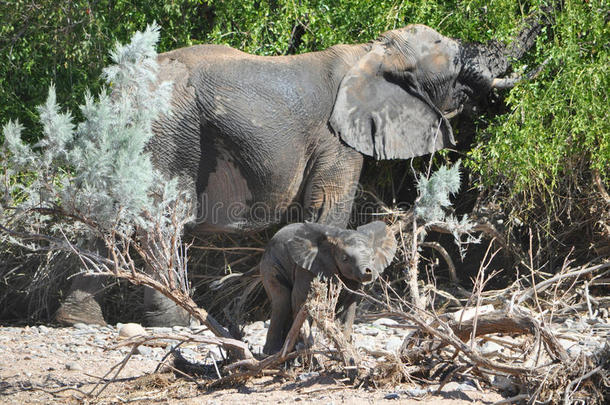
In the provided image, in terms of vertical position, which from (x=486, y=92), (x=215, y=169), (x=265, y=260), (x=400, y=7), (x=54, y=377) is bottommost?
(x=54, y=377)

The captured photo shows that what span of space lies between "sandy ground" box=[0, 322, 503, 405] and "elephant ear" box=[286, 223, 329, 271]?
0.73 metres

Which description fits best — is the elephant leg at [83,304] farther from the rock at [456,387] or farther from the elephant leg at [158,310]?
the rock at [456,387]

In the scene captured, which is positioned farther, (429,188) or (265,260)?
(429,188)

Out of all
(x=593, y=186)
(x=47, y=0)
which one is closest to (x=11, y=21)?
(x=47, y=0)

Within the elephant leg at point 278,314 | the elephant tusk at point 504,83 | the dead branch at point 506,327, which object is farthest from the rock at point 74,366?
the elephant tusk at point 504,83

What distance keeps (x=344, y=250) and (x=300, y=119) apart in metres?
2.18

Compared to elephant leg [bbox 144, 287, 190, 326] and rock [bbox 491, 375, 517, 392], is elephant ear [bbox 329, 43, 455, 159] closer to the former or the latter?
elephant leg [bbox 144, 287, 190, 326]

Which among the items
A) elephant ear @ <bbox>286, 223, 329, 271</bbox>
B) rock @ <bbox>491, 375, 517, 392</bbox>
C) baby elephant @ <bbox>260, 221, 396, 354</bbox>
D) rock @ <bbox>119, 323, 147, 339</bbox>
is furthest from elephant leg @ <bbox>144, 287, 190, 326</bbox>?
rock @ <bbox>491, 375, 517, 392</bbox>

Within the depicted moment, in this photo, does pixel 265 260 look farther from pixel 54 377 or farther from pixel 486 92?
pixel 486 92

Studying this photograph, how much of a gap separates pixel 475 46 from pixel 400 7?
2.49 feet

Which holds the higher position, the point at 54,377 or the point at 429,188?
the point at 429,188

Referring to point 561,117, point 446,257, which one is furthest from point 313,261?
point 561,117

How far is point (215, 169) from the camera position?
8.04 m

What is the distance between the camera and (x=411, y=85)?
8.48 metres
